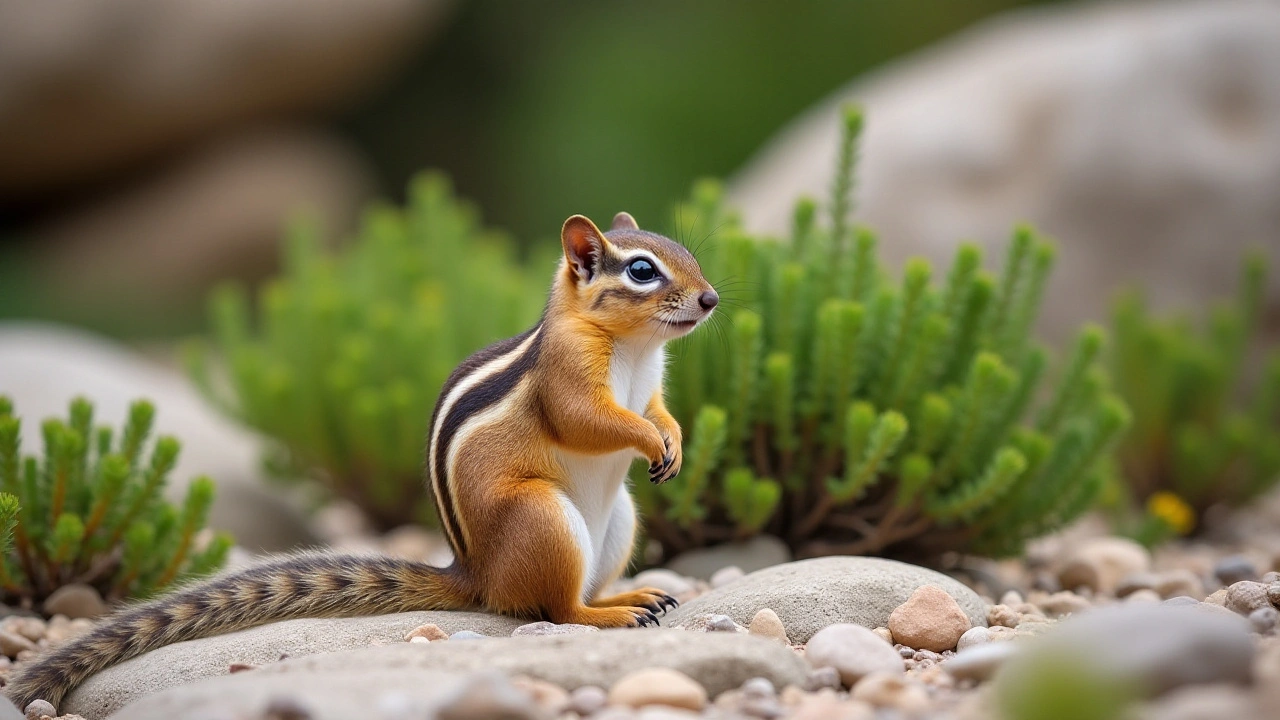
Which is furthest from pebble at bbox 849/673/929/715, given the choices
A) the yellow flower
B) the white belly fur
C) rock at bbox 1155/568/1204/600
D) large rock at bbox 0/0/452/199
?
large rock at bbox 0/0/452/199

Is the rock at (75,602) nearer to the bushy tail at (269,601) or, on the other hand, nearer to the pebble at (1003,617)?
the bushy tail at (269,601)

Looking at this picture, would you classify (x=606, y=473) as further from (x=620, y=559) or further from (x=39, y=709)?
(x=39, y=709)

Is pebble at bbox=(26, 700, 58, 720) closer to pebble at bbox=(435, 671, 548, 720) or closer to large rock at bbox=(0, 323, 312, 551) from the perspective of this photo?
pebble at bbox=(435, 671, 548, 720)

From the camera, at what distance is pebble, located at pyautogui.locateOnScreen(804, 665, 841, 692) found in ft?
8.09

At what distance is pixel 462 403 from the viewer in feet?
9.95

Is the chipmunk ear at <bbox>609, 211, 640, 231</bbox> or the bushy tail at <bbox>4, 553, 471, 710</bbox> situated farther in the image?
the chipmunk ear at <bbox>609, 211, 640, 231</bbox>

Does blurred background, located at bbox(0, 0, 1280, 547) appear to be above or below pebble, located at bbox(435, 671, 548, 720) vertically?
above

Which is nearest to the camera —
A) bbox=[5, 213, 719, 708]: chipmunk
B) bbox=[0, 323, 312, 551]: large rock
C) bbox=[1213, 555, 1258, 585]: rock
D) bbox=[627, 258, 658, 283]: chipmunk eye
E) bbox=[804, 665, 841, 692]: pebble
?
bbox=[804, 665, 841, 692]: pebble

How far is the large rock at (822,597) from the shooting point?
2967mm

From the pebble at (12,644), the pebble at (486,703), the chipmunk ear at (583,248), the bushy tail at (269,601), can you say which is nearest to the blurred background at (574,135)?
the pebble at (12,644)

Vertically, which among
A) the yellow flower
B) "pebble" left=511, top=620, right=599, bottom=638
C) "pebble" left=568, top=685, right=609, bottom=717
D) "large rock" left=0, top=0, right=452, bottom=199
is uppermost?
"large rock" left=0, top=0, right=452, bottom=199

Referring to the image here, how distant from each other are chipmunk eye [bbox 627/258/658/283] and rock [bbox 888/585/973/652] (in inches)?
41.9

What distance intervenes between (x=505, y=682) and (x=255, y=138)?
12169 millimetres

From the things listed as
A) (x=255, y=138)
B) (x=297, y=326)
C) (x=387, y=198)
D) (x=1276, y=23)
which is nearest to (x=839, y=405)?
(x=297, y=326)
